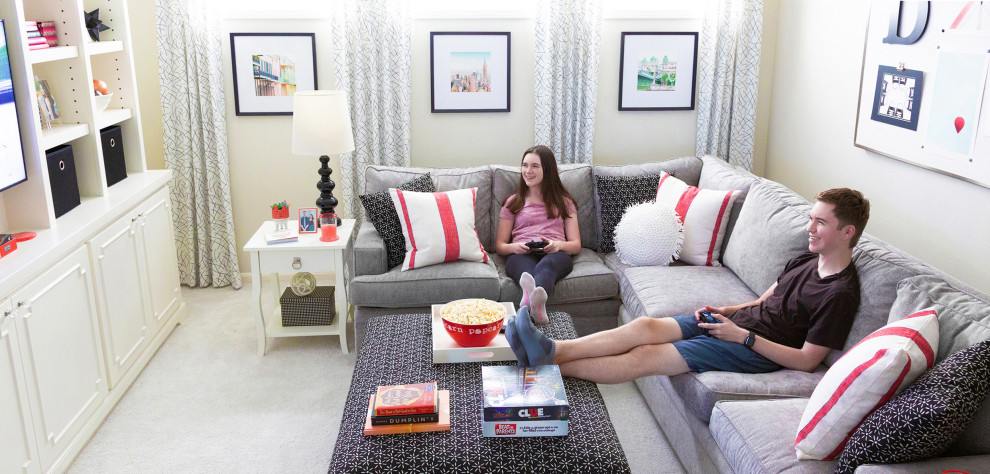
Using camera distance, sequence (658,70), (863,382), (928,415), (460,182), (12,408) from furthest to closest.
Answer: (658,70) < (460,182) < (12,408) < (863,382) < (928,415)

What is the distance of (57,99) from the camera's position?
3457mm

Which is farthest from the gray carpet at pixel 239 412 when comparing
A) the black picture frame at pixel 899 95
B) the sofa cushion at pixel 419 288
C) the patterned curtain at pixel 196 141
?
the black picture frame at pixel 899 95

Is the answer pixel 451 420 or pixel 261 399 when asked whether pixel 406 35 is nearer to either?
pixel 261 399

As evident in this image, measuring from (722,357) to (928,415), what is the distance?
0.89 metres

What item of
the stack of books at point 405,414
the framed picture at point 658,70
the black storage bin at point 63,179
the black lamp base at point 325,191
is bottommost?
the stack of books at point 405,414

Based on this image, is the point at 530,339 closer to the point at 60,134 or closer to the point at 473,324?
the point at 473,324

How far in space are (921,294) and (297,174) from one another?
136 inches

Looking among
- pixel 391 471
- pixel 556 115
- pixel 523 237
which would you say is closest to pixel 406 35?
pixel 556 115

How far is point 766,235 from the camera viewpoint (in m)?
3.39

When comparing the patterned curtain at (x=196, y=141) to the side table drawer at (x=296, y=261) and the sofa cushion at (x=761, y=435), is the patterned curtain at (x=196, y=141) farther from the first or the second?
the sofa cushion at (x=761, y=435)

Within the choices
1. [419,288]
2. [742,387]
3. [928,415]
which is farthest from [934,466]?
[419,288]

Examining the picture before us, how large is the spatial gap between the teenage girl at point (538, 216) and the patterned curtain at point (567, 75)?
651 millimetres

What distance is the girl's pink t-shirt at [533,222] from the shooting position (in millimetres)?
4012

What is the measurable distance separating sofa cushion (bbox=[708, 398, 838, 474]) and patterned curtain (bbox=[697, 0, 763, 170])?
251 centimetres
